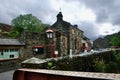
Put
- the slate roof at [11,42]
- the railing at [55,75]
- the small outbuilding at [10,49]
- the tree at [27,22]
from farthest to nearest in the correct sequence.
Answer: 1. the tree at [27,22]
2. the slate roof at [11,42]
3. the small outbuilding at [10,49]
4. the railing at [55,75]

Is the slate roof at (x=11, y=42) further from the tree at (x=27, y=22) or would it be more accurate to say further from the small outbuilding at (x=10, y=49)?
the tree at (x=27, y=22)

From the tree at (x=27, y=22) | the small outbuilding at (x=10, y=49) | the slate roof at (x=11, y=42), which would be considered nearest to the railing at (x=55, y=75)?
the small outbuilding at (x=10, y=49)

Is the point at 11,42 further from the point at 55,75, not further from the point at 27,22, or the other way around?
the point at 27,22

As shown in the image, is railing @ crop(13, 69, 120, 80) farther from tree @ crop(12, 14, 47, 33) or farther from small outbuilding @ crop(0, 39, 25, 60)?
tree @ crop(12, 14, 47, 33)

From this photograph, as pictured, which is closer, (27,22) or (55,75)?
(55,75)

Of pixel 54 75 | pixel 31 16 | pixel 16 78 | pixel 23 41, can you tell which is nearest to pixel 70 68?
pixel 23 41

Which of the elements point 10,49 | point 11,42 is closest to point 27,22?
point 11,42

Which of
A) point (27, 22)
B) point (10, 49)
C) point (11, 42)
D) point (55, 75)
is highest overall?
point (27, 22)

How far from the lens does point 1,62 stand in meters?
16.9

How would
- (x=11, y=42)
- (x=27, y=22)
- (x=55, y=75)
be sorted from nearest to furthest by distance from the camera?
(x=55, y=75), (x=11, y=42), (x=27, y=22)

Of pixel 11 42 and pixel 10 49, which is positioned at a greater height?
pixel 11 42

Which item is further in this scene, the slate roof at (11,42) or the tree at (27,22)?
the tree at (27,22)

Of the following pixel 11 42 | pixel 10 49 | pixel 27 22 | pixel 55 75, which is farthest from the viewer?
pixel 27 22

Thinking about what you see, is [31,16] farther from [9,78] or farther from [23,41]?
[9,78]
